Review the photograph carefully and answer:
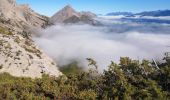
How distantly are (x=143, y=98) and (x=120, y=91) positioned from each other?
15.8 feet

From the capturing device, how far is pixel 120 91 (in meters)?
68.2

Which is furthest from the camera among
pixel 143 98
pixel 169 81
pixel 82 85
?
pixel 82 85

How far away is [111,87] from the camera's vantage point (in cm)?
6956

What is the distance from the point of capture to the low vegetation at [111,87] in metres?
66.2

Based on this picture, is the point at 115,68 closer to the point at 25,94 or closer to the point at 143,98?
the point at 143,98

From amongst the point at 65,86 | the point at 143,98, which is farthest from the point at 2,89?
the point at 143,98

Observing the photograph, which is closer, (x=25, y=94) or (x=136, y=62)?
(x=25, y=94)

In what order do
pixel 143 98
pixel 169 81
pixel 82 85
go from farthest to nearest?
1. pixel 82 85
2. pixel 169 81
3. pixel 143 98

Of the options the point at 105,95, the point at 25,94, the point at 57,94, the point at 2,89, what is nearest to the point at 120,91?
the point at 105,95

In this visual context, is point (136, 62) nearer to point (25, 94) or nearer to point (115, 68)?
point (115, 68)

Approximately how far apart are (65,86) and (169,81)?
19528 millimetres

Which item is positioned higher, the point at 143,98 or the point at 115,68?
the point at 115,68

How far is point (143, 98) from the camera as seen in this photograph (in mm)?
65312

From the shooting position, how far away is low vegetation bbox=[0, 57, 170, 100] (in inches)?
2606
